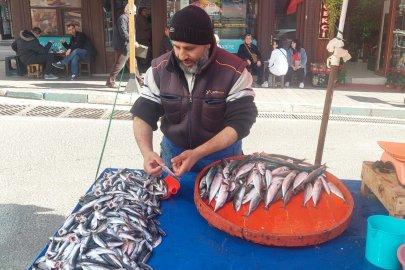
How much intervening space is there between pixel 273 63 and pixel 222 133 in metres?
10.4

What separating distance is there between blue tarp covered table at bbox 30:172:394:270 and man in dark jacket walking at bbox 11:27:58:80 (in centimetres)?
1218

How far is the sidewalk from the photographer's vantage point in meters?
10.2

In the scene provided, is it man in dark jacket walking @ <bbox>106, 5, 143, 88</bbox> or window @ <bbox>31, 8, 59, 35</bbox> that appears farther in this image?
window @ <bbox>31, 8, 59, 35</bbox>

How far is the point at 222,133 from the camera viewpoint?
2928 millimetres

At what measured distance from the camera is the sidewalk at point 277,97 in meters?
10.2

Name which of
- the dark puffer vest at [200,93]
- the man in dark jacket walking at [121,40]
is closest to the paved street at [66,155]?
the dark puffer vest at [200,93]

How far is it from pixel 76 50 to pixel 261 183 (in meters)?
12.4

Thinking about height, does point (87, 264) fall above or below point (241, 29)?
below

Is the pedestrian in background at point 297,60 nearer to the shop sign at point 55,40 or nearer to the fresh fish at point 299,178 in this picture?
the shop sign at point 55,40

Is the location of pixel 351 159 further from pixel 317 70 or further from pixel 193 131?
pixel 317 70

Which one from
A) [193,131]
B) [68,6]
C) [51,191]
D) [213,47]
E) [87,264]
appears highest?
[68,6]

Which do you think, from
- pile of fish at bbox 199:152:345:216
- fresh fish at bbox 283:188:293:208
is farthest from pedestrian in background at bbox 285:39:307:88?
fresh fish at bbox 283:188:293:208

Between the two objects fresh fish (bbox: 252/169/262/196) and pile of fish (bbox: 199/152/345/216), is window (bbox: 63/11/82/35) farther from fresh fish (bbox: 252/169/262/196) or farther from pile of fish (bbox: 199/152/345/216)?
fresh fish (bbox: 252/169/262/196)

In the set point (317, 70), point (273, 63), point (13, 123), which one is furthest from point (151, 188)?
point (317, 70)
